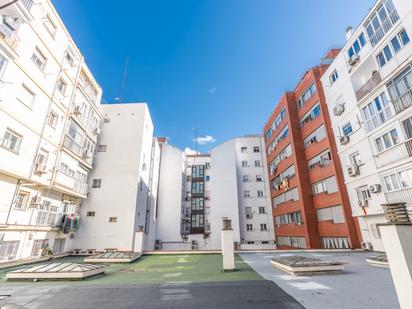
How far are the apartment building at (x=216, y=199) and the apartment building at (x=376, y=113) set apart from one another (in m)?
17.5

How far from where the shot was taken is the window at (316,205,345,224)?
64.4 ft

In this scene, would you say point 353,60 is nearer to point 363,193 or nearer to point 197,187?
point 363,193

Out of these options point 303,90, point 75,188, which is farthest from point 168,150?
point 303,90

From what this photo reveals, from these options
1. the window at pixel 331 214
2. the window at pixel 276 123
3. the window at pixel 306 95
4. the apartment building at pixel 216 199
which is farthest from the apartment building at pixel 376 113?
the apartment building at pixel 216 199

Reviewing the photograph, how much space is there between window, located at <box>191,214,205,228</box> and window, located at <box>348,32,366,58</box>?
30.9 m

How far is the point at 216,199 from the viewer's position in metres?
34.0

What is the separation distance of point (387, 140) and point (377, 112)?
238 cm

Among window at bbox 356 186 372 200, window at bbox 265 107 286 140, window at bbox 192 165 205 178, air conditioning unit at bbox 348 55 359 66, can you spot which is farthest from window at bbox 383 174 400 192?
window at bbox 192 165 205 178

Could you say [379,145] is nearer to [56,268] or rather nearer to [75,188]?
[56,268]

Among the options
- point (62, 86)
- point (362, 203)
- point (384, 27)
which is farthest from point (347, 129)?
point (62, 86)

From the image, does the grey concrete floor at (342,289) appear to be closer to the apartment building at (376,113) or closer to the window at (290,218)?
the apartment building at (376,113)

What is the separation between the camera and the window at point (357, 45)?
57.1 ft

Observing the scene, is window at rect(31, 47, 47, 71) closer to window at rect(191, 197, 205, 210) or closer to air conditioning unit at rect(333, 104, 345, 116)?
air conditioning unit at rect(333, 104, 345, 116)

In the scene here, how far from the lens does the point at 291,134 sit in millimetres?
27500
